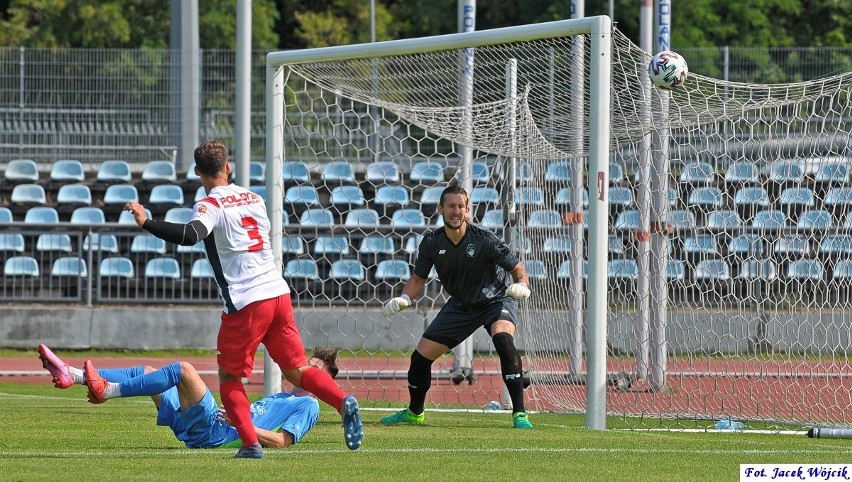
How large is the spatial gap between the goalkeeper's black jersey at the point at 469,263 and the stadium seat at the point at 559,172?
2788mm

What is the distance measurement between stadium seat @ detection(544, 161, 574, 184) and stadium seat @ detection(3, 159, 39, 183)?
10.9 m

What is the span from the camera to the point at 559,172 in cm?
1323

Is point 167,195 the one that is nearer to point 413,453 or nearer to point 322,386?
point 322,386

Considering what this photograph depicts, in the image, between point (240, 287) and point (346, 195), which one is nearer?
point (240, 287)

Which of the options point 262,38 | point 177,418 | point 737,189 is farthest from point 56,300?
point 262,38

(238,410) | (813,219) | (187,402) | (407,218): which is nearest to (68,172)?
(407,218)

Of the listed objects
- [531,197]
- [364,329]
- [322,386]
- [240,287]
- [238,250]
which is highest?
[531,197]

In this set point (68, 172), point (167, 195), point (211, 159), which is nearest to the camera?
point (211, 159)

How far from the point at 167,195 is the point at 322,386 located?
13.0 metres

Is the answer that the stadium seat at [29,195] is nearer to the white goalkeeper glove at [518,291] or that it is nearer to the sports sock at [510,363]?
the sports sock at [510,363]

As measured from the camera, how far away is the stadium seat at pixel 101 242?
60.6ft

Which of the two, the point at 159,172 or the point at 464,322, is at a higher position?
the point at 159,172

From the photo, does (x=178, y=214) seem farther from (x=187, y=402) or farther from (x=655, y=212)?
(x=187, y=402)

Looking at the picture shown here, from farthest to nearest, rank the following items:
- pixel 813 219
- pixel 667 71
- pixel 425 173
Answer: pixel 425 173, pixel 813 219, pixel 667 71
